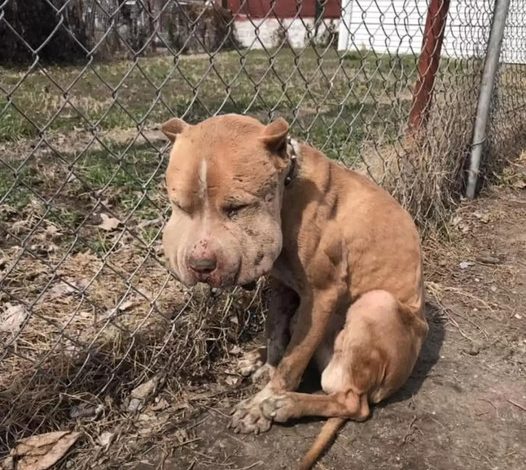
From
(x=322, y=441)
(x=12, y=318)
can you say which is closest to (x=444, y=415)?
(x=322, y=441)

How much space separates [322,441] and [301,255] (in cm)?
73

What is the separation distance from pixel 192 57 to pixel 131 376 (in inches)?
509

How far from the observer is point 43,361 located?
2.43 metres

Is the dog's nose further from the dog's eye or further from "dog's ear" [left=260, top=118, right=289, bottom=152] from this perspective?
"dog's ear" [left=260, top=118, right=289, bottom=152]

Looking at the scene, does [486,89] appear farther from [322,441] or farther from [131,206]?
[322,441]

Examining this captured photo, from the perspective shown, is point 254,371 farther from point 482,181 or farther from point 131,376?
point 482,181

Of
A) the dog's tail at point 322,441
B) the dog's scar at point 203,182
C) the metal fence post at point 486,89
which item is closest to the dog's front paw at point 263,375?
the dog's tail at point 322,441

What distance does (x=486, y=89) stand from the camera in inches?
190

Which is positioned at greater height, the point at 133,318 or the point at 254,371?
the point at 133,318

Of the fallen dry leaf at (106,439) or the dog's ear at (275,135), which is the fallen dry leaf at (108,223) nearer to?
the fallen dry leaf at (106,439)

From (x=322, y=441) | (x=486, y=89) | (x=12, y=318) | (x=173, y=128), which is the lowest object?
(x=322, y=441)

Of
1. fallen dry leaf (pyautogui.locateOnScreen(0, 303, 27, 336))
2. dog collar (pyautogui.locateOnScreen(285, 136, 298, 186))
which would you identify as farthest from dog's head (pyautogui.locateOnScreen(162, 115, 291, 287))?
fallen dry leaf (pyautogui.locateOnScreen(0, 303, 27, 336))

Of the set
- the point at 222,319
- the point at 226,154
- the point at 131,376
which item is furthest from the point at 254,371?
the point at 226,154

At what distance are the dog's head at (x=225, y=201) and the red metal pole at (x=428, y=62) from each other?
2528mm
